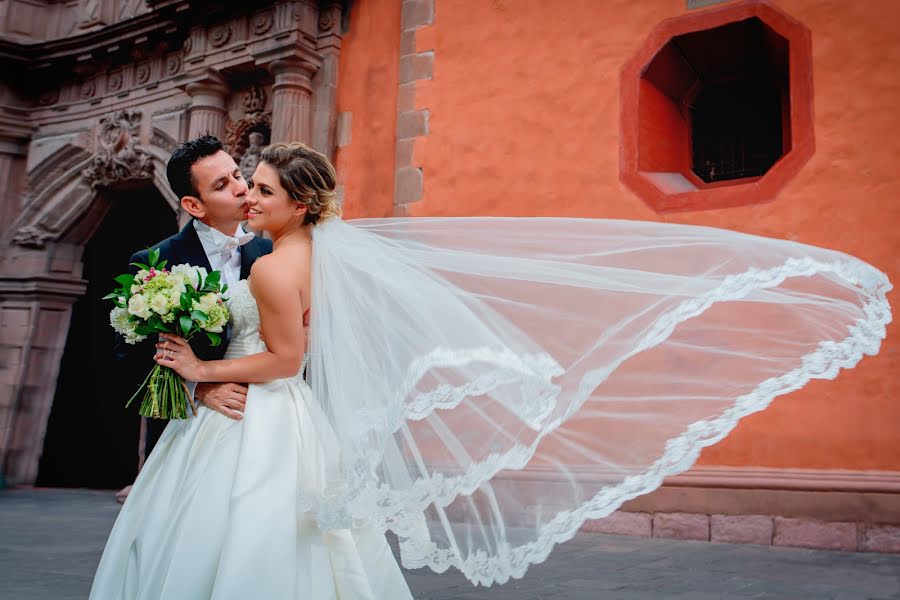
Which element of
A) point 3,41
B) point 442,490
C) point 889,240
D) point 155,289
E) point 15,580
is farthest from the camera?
point 3,41

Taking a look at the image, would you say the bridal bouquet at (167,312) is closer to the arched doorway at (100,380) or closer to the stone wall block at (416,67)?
the stone wall block at (416,67)

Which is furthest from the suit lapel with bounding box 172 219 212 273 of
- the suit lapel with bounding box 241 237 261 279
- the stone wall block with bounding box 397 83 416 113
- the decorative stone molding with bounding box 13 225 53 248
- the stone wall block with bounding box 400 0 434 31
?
the decorative stone molding with bounding box 13 225 53 248

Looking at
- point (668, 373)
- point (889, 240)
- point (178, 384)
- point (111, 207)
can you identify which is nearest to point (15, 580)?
point (178, 384)

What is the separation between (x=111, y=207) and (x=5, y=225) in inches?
55.0

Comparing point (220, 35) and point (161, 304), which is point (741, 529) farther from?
point (220, 35)

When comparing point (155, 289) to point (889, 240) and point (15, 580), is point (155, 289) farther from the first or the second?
point (889, 240)

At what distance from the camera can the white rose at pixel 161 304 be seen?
2.52 m

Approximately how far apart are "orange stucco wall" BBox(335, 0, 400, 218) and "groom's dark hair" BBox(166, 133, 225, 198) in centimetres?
477

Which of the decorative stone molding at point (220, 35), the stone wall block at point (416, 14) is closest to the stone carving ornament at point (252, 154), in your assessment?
the decorative stone molding at point (220, 35)

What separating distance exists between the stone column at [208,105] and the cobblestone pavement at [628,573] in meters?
4.71

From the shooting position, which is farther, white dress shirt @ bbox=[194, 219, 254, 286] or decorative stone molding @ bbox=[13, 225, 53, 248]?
decorative stone molding @ bbox=[13, 225, 53, 248]

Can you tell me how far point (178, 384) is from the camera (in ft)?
8.75

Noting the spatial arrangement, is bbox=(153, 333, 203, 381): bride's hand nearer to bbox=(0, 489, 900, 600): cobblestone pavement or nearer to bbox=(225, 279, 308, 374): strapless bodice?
bbox=(225, 279, 308, 374): strapless bodice

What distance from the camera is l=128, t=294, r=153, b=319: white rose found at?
2.54 m
